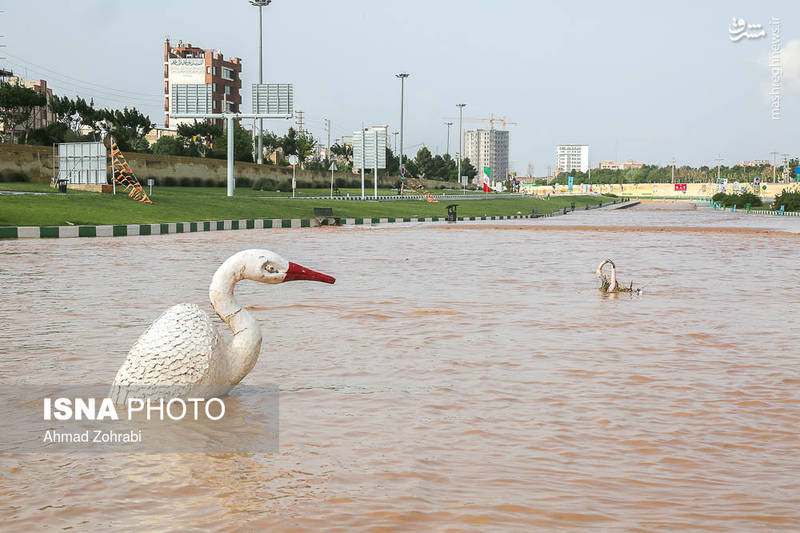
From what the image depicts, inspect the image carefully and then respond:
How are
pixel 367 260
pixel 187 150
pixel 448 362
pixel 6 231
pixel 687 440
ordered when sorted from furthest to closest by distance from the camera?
pixel 187 150, pixel 6 231, pixel 367 260, pixel 448 362, pixel 687 440

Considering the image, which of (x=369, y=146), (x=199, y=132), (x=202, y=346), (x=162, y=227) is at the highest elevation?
(x=199, y=132)

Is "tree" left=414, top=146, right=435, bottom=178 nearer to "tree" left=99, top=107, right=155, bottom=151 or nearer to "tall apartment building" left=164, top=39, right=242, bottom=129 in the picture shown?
"tall apartment building" left=164, top=39, right=242, bottom=129

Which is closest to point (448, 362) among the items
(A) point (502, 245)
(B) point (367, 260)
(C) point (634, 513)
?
(C) point (634, 513)

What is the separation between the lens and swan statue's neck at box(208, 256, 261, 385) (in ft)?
18.6

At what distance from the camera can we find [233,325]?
5793 mm

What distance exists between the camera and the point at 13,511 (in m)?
3.85

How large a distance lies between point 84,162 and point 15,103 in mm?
27958

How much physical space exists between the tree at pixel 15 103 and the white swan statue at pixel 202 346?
6102 cm

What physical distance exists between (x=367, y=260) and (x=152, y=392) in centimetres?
1268

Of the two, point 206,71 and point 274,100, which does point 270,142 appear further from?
point 274,100

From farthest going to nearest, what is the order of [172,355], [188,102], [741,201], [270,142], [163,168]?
1. [270,142]
2. [741,201]
3. [163,168]
4. [188,102]
5. [172,355]

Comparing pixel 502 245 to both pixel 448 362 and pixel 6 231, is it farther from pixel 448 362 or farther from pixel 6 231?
pixel 448 362

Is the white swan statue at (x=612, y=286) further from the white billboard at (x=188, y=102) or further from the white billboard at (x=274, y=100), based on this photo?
the white billboard at (x=188, y=102)

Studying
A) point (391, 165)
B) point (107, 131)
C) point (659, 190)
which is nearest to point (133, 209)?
point (107, 131)
